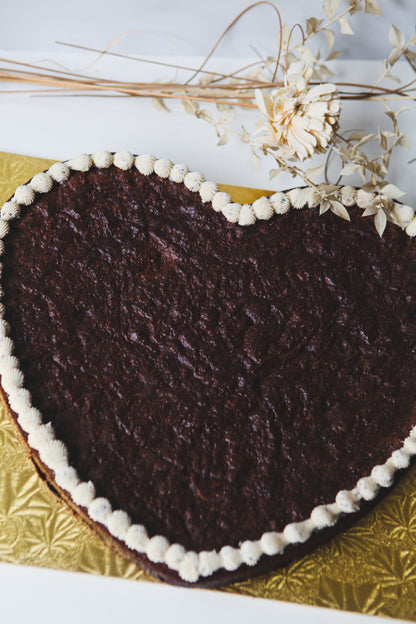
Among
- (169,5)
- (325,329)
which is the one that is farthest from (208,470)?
(169,5)

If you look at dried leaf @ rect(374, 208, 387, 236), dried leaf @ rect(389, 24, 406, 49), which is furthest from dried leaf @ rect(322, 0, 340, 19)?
dried leaf @ rect(374, 208, 387, 236)

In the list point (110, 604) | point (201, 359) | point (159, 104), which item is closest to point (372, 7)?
point (159, 104)

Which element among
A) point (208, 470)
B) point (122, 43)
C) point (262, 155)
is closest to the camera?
point (208, 470)

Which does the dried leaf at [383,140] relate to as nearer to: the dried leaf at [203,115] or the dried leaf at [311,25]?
the dried leaf at [311,25]

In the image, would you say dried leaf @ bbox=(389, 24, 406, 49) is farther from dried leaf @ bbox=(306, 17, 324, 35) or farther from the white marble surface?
the white marble surface

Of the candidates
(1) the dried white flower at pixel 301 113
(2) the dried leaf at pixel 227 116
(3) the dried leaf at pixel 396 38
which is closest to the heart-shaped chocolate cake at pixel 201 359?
(1) the dried white flower at pixel 301 113

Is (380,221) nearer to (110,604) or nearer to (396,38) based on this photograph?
(396,38)

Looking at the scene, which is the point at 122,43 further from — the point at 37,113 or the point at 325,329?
the point at 325,329
